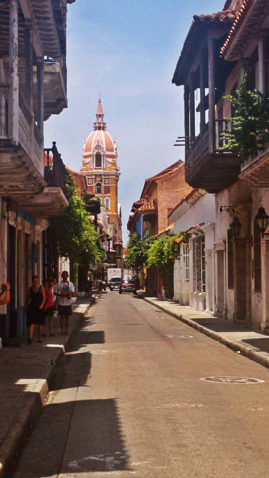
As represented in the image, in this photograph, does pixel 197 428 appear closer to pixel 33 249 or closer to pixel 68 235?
pixel 33 249

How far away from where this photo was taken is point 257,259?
20.0 metres

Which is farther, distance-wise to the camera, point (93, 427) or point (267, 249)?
point (267, 249)

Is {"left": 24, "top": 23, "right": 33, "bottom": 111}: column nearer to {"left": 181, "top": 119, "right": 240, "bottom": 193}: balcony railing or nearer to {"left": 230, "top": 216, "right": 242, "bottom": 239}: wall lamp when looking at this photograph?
{"left": 181, "top": 119, "right": 240, "bottom": 193}: balcony railing

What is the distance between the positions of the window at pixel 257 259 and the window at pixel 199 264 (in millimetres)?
10136

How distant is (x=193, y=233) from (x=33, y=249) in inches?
431

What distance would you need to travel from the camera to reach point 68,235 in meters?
27.5

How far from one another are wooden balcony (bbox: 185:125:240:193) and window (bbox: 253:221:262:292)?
1792mm

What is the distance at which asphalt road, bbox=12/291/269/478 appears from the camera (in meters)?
6.16

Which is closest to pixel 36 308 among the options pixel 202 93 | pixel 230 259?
pixel 202 93

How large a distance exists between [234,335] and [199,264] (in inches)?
527

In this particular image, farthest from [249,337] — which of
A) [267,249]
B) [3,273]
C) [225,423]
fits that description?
[225,423]

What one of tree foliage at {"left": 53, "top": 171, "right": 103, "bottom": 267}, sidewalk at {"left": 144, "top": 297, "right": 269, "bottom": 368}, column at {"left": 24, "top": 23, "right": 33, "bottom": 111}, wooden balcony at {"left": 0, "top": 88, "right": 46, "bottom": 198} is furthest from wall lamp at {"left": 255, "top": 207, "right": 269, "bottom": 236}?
tree foliage at {"left": 53, "top": 171, "right": 103, "bottom": 267}

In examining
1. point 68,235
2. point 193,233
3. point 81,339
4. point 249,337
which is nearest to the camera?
point 249,337

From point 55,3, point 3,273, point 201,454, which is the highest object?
point 55,3
